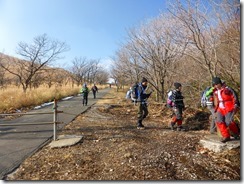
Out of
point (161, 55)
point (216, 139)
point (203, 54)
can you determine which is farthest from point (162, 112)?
point (216, 139)

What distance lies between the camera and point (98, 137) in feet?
19.3

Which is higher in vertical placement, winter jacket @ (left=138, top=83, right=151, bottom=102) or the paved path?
winter jacket @ (left=138, top=83, right=151, bottom=102)

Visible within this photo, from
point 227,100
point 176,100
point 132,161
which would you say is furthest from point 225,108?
point 132,161

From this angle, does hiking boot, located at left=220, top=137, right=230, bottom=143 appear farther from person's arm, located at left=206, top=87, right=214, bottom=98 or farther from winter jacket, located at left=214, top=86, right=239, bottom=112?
person's arm, located at left=206, top=87, right=214, bottom=98

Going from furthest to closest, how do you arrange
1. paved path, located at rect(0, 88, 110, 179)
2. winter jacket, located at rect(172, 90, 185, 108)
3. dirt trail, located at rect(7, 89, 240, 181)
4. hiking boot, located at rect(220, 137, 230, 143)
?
winter jacket, located at rect(172, 90, 185, 108) → hiking boot, located at rect(220, 137, 230, 143) → paved path, located at rect(0, 88, 110, 179) → dirt trail, located at rect(7, 89, 240, 181)

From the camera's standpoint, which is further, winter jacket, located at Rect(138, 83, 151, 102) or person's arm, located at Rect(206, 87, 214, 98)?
winter jacket, located at Rect(138, 83, 151, 102)

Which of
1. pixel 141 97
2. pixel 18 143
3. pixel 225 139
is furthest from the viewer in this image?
pixel 141 97

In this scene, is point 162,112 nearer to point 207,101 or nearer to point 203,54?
point 203,54

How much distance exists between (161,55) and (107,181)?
36.4 feet

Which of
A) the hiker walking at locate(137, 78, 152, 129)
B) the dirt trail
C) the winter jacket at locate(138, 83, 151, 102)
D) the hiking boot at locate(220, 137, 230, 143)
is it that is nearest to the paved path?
the dirt trail

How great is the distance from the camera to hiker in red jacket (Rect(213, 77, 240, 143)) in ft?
15.9

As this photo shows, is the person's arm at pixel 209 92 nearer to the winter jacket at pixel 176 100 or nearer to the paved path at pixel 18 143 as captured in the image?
the winter jacket at pixel 176 100

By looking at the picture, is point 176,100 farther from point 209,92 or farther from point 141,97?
point 209,92

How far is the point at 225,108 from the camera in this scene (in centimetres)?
496
